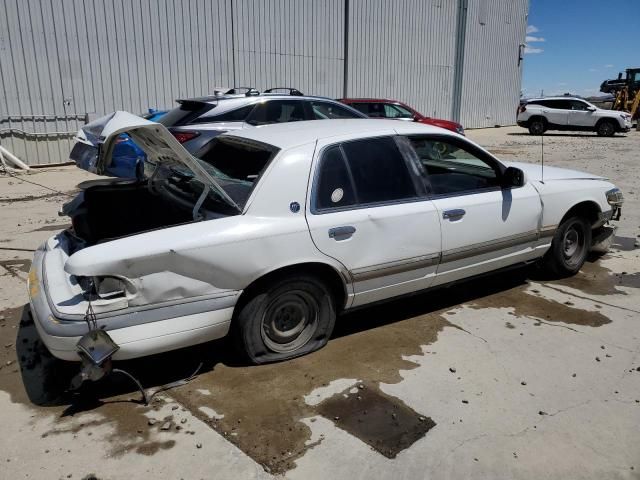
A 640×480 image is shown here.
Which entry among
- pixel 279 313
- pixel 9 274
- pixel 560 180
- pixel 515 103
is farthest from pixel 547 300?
pixel 515 103

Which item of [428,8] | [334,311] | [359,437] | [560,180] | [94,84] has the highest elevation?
[428,8]

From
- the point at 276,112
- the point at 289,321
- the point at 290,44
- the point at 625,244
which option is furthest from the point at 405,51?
the point at 289,321

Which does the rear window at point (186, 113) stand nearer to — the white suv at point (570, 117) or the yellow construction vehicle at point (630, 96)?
the white suv at point (570, 117)

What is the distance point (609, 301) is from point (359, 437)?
3.12 m

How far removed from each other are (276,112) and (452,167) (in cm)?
470

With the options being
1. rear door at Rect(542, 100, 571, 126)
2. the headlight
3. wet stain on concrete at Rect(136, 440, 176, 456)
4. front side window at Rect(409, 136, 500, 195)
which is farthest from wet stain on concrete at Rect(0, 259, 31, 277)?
rear door at Rect(542, 100, 571, 126)

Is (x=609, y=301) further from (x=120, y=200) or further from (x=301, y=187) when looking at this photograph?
(x=120, y=200)

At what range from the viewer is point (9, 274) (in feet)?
17.5

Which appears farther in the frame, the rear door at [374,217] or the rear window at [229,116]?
the rear window at [229,116]

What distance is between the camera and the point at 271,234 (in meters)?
3.32

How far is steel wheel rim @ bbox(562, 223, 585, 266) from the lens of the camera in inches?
209

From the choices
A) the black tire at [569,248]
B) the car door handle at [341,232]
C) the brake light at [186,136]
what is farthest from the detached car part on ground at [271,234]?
the brake light at [186,136]

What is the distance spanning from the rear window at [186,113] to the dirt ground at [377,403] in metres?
4.18

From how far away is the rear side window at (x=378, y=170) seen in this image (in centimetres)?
378
